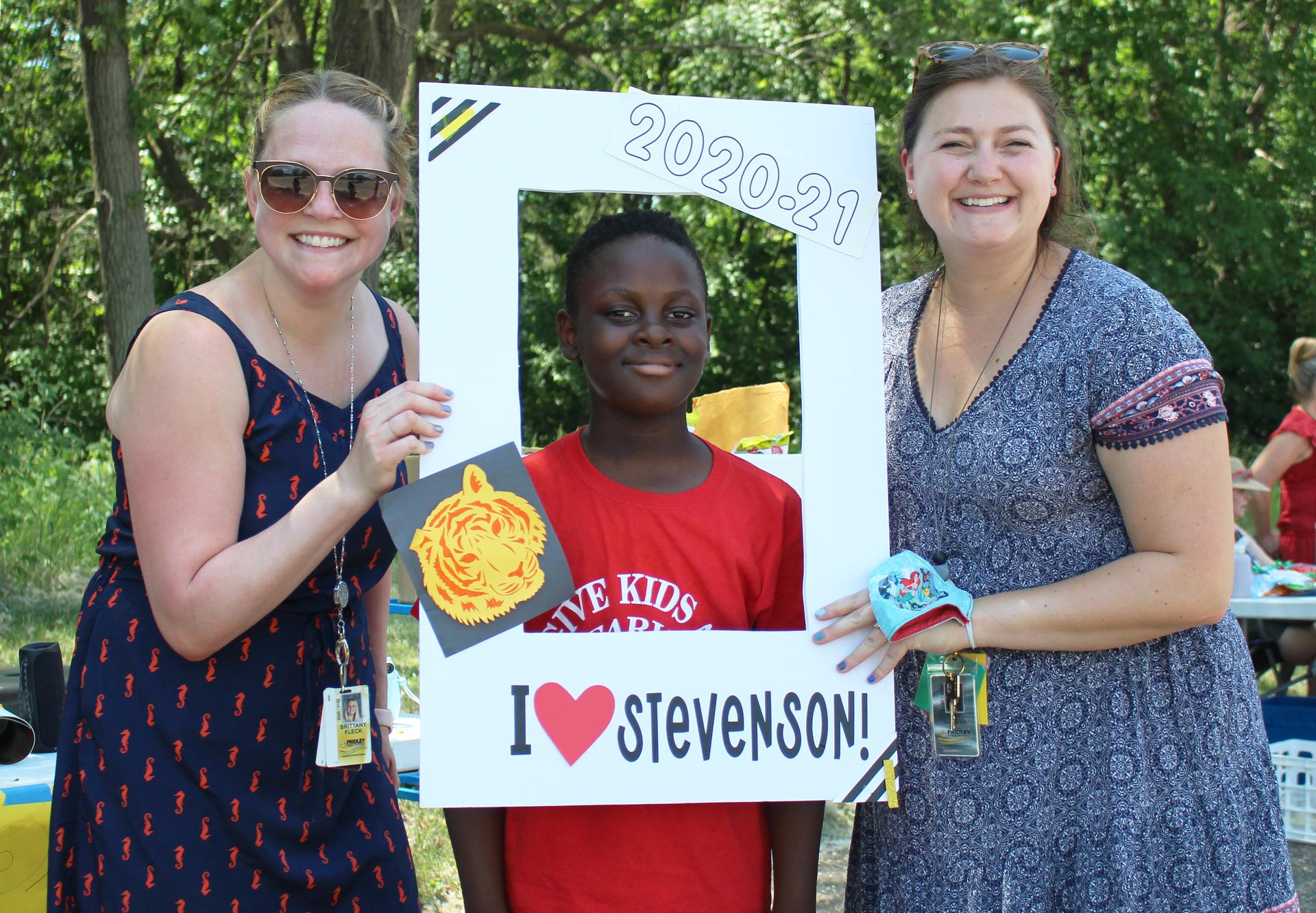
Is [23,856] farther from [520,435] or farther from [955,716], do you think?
[955,716]

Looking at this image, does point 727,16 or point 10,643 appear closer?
point 10,643

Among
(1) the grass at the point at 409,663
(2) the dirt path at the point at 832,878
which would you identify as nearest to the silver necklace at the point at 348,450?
(1) the grass at the point at 409,663

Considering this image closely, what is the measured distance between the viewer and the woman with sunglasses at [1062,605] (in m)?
Answer: 1.66

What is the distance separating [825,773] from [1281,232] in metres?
17.3

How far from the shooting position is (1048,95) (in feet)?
6.05

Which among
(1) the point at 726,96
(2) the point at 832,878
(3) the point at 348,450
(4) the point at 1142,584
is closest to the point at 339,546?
(3) the point at 348,450

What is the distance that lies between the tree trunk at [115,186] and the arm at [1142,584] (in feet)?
27.8

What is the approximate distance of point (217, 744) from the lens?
69.7 inches

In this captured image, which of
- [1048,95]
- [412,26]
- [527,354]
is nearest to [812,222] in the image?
[1048,95]

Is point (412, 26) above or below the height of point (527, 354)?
above

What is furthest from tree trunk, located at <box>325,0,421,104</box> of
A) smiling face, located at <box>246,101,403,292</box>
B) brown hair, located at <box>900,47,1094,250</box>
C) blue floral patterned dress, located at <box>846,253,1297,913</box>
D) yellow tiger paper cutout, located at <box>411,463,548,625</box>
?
blue floral patterned dress, located at <box>846,253,1297,913</box>

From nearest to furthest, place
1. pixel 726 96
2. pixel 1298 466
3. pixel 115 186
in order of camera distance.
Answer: pixel 1298 466 → pixel 115 186 → pixel 726 96

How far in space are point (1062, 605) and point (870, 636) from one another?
0.90ft

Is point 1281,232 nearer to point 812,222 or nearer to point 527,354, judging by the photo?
point 527,354
